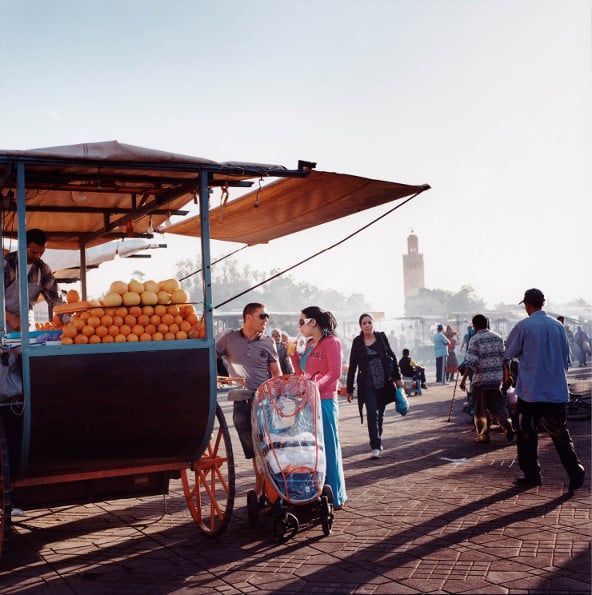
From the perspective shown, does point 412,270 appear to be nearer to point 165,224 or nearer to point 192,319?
point 165,224

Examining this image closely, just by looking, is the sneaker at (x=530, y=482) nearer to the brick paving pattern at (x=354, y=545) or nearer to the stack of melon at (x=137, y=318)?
the brick paving pattern at (x=354, y=545)

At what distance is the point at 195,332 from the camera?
5402 mm

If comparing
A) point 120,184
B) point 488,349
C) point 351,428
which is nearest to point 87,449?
point 120,184

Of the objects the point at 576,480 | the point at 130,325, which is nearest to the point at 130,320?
the point at 130,325

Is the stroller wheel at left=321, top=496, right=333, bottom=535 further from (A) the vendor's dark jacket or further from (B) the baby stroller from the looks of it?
(A) the vendor's dark jacket

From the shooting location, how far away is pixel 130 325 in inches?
207

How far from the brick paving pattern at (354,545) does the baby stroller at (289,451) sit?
22 cm

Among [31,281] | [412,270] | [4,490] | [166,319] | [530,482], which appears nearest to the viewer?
[4,490]

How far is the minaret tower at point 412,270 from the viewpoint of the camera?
117 metres

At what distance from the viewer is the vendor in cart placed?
607 cm

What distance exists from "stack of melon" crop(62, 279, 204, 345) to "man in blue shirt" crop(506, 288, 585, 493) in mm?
3282

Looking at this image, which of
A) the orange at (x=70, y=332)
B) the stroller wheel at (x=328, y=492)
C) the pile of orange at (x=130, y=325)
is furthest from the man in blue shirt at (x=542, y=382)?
the orange at (x=70, y=332)

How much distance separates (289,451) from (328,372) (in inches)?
47.2

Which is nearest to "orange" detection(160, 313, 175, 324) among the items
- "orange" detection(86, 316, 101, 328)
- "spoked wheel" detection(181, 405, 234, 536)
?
"orange" detection(86, 316, 101, 328)
